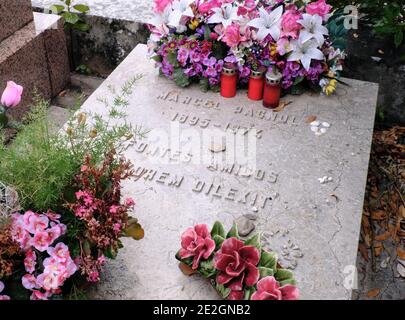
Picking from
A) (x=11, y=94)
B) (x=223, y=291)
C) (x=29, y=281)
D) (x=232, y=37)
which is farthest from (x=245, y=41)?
(x=29, y=281)

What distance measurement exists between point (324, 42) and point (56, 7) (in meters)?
2.07

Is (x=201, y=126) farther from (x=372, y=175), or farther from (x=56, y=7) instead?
(x=56, y=7)

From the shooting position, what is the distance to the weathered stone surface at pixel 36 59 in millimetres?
3027

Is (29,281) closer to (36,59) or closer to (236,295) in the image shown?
(236,295)

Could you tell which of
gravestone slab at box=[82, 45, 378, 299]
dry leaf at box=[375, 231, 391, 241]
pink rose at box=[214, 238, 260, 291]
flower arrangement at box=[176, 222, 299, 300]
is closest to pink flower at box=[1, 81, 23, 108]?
gravestone slab at box=[82, 45, 378, 299]

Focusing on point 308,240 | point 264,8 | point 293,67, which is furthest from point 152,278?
point 264,8

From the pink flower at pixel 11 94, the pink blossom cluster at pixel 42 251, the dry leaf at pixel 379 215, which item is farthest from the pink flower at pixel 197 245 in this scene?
the dry leaf at pixel 379 215

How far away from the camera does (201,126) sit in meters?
2.43

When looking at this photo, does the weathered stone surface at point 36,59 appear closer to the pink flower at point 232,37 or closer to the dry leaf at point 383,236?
the pink flower at point 232,37

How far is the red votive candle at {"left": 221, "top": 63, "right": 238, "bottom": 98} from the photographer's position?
2.56m

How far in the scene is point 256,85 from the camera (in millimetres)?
2576

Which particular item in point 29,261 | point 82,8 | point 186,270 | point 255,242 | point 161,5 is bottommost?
point 82,8

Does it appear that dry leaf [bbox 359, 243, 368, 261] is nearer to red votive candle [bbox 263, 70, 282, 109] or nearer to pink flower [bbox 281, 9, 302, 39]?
red votive candle [bbox 263, 70, 282, 109]

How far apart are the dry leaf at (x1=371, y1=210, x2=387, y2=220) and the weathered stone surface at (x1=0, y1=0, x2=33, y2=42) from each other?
250cm
